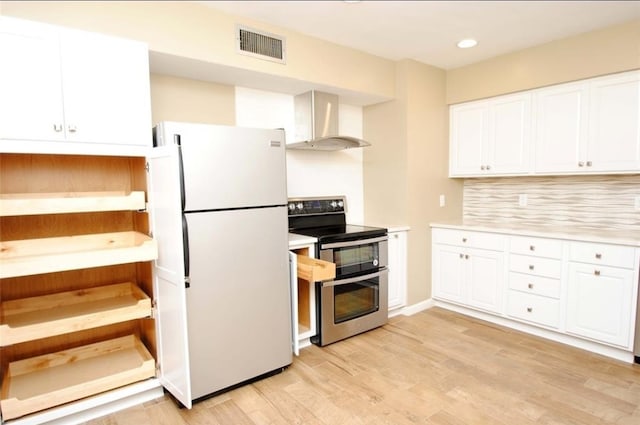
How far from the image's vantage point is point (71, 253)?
6.43 feet

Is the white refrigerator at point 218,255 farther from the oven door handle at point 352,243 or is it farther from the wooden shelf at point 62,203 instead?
the oven door handle at point 352,243

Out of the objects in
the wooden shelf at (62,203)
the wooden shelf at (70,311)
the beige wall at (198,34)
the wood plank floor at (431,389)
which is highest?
the beige wall at (198,34)

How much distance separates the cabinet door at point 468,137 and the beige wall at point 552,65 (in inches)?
4.9

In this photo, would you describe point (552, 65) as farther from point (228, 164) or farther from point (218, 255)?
point (218, 255)

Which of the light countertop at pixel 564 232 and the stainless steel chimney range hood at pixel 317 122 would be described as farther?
the stainless steel chimney range hood at pixel 317 122

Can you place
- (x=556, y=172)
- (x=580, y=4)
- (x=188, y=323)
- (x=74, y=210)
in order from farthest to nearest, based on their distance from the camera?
1. (x=556, y=172)
2. (x=580, y=4)
3. (x=188, y=323)
4. (x=74, y=210)

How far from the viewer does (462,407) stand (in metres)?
2.16

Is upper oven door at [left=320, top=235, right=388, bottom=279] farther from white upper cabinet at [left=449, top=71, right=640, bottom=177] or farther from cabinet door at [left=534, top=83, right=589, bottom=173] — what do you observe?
cabinet door at [left=534, top=83, right=589, bottom=173]

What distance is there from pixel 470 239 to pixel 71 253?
3.21 meters

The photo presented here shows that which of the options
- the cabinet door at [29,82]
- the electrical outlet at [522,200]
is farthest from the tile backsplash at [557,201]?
the cabinet door at [29,82]

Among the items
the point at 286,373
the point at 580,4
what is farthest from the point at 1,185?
the point at 580,4

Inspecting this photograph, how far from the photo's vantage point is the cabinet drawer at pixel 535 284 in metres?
2.97

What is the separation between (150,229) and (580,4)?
319cm

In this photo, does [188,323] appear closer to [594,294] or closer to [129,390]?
[129,390]
